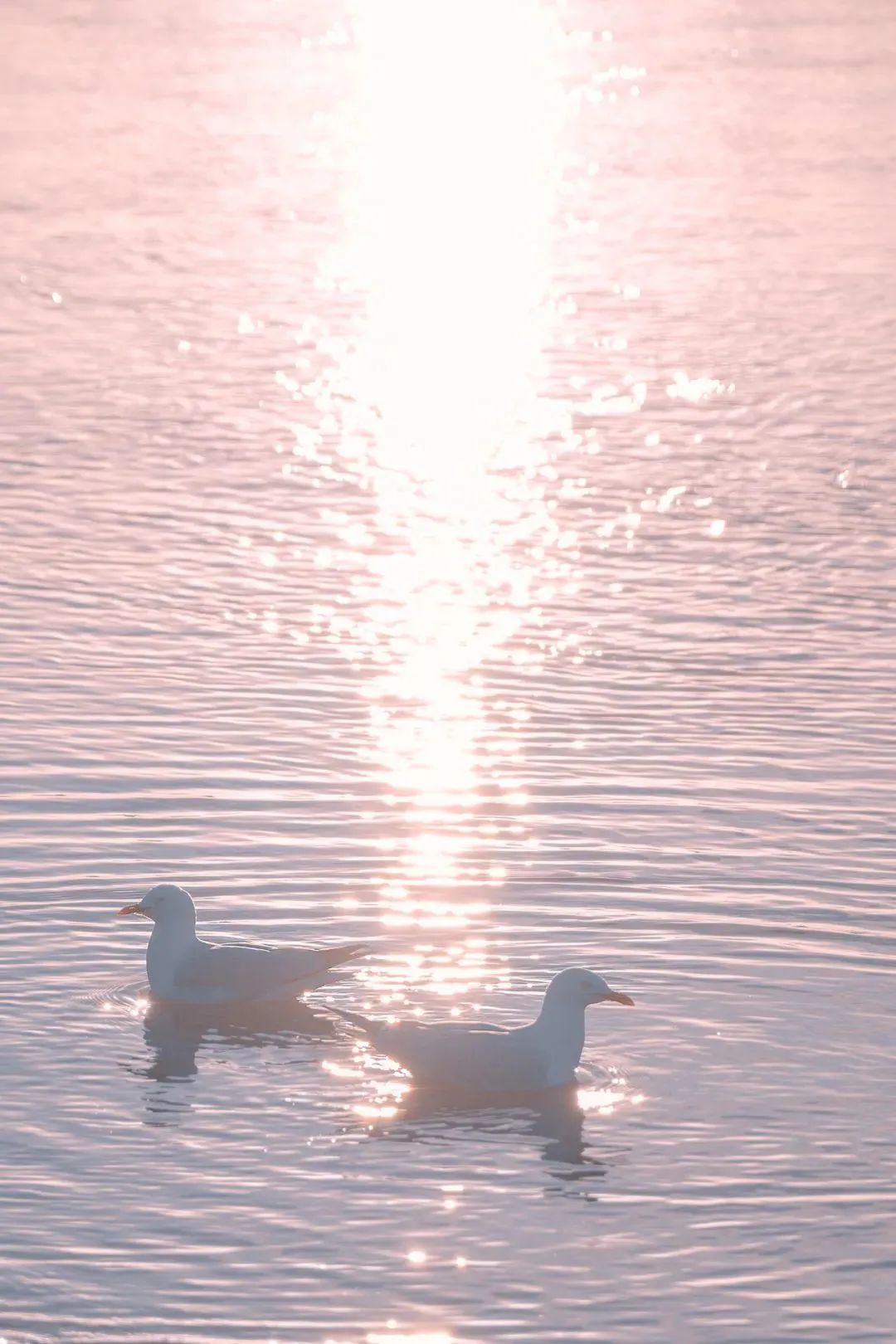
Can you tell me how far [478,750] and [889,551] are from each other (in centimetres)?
788

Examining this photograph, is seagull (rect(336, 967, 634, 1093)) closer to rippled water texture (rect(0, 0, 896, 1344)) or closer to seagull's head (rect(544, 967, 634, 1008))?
seagull's head (rect(544, 967, 634, 1008))

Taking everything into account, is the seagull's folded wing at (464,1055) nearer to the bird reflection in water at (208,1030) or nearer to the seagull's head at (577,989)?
the seagull's head at (577,989)

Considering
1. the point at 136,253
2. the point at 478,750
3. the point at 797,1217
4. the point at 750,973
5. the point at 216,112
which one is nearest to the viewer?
the point at 797,1217

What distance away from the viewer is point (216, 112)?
63562 millimetres

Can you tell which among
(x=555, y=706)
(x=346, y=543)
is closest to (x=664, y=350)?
(x=346, y=543)

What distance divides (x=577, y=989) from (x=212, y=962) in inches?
104

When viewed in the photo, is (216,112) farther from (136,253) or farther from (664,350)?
(664,350)

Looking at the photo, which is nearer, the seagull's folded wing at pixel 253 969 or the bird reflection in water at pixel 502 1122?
the bird reflection in water at pixel 502 1122

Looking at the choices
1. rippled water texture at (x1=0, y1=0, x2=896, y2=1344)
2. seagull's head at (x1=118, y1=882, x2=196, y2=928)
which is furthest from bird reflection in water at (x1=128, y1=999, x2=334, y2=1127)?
seagull's head at (x1=118, y1=882, x2=196, y2=928)

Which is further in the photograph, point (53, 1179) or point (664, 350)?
point (664, 350)

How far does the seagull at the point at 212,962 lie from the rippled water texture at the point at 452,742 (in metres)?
0.26

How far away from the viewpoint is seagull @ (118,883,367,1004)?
656 inches

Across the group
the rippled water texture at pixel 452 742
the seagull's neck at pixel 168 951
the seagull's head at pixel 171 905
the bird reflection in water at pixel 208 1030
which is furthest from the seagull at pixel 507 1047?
the seagull's head at pixel 171 905

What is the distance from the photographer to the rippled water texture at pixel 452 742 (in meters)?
13.6
